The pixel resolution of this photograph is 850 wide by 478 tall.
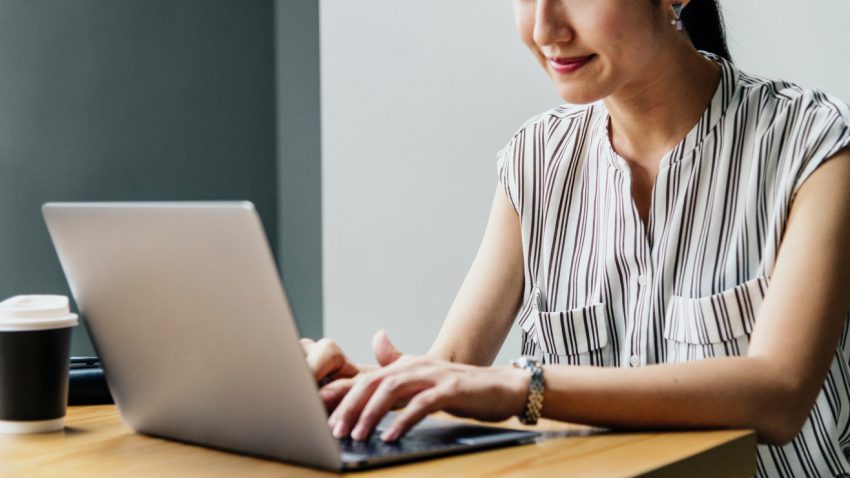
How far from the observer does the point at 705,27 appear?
154 cm

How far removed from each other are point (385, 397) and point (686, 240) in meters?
0.63

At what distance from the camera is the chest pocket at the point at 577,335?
1.48 meters

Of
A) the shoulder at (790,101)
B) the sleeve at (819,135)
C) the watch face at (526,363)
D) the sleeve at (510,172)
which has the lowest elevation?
the watch face at (526,363)

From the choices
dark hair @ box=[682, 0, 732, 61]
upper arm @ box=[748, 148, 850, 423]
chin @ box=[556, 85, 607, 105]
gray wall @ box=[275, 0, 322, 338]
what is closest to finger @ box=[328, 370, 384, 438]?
upper arm @ box=[748, 148, 850, 423]

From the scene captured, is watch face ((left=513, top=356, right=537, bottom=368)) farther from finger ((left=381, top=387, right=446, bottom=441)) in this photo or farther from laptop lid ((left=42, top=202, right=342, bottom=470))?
laptop lid ((left=42, top=202, right=342, bottom=470))

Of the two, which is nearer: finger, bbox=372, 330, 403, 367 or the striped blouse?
finger, bbox=372, 330, 403, 367

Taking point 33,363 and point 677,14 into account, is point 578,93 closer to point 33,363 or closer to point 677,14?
point 677,14

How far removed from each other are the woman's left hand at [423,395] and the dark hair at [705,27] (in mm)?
739

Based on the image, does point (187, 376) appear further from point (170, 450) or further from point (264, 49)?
point (264, 49)

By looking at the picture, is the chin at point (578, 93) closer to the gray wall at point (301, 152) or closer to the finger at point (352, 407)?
the finger at point (352, 407)

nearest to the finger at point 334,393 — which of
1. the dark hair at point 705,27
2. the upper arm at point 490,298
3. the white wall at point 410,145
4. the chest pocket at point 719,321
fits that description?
the upper arm at point 490,298

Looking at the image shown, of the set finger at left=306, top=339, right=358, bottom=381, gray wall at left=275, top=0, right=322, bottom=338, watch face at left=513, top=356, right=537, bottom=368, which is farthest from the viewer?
gray wall at left=275, top=0, right=322, bottom=338

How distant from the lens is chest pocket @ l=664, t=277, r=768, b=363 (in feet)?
4.38

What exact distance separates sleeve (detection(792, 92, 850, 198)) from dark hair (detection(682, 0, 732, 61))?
0.22m
